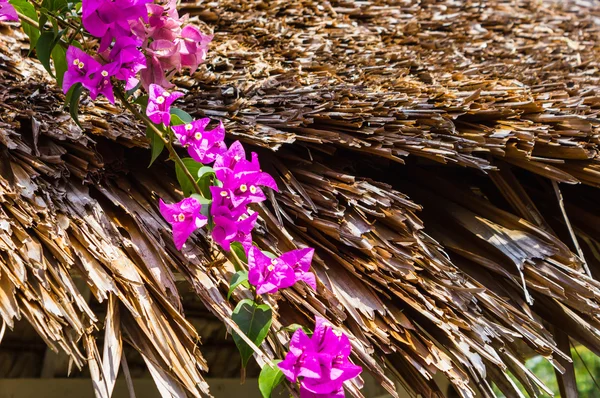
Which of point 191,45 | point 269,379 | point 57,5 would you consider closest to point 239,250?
point 269,379

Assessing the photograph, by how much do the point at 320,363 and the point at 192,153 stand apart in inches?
12.6

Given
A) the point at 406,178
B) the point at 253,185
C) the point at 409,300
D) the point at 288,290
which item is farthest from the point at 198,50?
the point at 406,178

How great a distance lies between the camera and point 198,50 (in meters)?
0.94

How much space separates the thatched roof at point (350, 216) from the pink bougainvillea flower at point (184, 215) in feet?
0.43

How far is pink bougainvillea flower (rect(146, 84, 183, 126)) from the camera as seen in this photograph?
872 mm

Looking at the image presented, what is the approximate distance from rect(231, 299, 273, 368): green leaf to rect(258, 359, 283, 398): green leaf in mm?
48

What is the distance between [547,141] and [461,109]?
0.17 meters

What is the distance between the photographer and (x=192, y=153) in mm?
895

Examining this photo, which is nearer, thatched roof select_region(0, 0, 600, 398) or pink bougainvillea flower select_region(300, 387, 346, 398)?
pink bougainvillea flower select_region(300, 387, 346, 398)

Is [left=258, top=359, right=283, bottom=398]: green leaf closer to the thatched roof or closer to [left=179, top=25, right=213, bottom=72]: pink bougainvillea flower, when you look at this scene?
the thatched roof

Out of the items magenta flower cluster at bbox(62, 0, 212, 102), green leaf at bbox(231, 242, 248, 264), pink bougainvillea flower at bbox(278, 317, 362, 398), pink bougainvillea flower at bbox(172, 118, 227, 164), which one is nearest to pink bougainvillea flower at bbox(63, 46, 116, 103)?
magenta flower cluster at bbox(62, 0, 212, 102)

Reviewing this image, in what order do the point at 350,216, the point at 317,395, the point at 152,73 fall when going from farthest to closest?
the point at 350,216 < the point at 152,73 < the point at 317,395

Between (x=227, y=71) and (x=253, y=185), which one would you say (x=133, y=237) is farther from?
(x=227, y=71)

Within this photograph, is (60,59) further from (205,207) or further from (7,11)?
(205,207)
